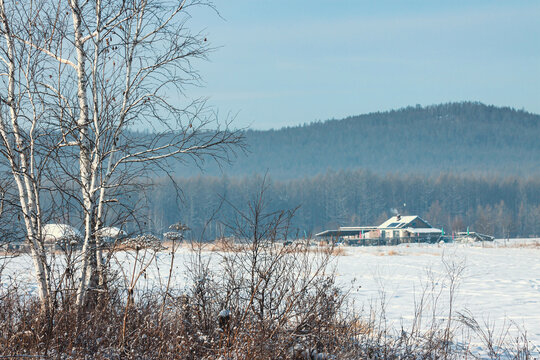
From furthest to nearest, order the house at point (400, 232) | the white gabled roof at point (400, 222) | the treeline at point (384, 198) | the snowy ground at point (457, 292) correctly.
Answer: the treeline at point (384, 198), the white gabled roof at point (400, 222), the house at point (400, 232), the snowy ground at point (457, 292)

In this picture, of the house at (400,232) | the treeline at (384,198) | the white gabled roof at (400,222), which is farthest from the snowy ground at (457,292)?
the treeline at (384,198)

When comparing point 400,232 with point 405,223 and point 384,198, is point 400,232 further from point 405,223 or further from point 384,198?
point 384,198

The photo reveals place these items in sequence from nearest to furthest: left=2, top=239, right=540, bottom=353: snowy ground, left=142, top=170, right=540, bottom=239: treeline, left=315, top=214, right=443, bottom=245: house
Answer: left=2, top=239, right=540, bottom=353: snowy ground
left=315, top=214, right=443, bottom=245: house
left=142, top=170, right=540, bottom=239: treeline

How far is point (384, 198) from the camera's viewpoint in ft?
537

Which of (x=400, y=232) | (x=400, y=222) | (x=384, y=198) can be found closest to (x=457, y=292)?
(x=400, y=232)

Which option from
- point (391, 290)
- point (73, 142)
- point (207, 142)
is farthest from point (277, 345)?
point (391, 290)

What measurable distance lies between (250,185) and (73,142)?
157274mm

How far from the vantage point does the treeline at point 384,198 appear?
14500cm

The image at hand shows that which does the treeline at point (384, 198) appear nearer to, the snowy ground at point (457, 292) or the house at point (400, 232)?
the house at point (400, 232)

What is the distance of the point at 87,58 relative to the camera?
8.08 metres

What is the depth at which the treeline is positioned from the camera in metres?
145

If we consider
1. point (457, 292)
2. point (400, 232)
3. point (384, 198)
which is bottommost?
point (400, 232)

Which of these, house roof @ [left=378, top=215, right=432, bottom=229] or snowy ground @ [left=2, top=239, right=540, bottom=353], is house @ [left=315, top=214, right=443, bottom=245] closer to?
house roof @ [left=378, top=215, right=432, bottom=229]

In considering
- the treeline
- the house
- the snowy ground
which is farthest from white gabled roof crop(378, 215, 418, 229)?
the treeline
